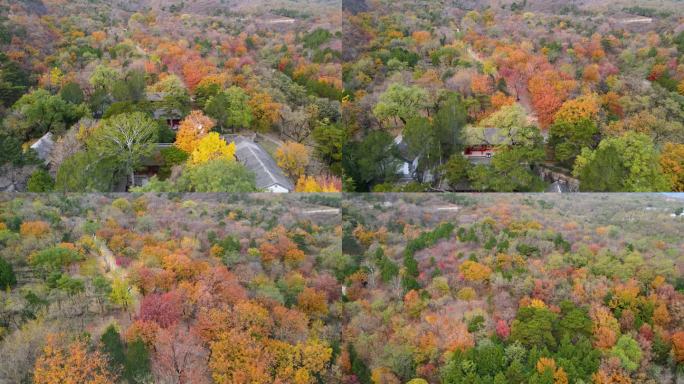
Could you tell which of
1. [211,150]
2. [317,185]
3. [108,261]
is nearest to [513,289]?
[317,185]

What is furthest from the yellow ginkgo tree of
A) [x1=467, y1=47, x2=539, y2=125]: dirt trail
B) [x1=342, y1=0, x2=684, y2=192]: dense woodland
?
[x1=467, y1=47, x2=539, y2=125]: dirt trail

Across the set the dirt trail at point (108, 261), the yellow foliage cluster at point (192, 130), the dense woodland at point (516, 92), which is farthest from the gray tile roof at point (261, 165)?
the dirt trail at point (108, 261)

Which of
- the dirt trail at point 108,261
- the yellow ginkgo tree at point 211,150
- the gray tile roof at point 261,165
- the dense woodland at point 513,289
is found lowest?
the dense woodland at point 513,289

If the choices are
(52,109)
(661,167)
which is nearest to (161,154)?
(52,109)

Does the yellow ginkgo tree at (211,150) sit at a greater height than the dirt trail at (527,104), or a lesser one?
lesser

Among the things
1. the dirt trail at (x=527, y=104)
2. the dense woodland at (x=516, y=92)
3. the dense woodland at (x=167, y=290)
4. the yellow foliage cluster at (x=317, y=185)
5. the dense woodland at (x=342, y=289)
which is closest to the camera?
the dense woodland at (x=167, y=290)

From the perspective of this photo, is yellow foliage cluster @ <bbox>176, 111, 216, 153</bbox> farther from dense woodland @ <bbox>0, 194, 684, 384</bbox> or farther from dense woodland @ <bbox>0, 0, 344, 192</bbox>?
dense woodland @ <bbox>0, 194, 684, 384</bbox>

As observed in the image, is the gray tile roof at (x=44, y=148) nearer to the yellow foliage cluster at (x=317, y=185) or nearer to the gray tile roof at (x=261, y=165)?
the gray tile roof at (x=261, y=165)

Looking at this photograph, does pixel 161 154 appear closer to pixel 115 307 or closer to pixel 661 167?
pixel 115 307
